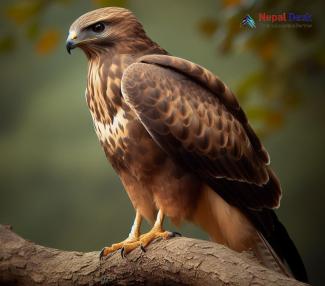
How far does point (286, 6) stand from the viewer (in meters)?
3.18

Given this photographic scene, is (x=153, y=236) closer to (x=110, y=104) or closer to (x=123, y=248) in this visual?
(x=123, y=248)

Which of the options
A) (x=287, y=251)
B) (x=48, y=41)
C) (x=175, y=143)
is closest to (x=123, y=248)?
(x=175, y=143)

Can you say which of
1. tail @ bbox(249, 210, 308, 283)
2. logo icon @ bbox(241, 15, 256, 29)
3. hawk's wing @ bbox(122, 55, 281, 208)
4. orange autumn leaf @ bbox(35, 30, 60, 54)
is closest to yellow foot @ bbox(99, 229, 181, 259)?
hawk's wing @ bbox(122, 55, 281, 208)

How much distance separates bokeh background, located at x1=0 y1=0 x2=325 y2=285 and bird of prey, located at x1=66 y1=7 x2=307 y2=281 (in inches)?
35.8

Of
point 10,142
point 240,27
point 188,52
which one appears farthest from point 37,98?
point 240,27

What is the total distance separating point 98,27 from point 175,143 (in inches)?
22.5

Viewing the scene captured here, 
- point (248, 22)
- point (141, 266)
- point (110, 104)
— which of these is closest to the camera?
point (141, 266)

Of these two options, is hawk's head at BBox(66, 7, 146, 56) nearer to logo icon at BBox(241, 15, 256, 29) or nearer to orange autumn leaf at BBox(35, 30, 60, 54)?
logo icon at BBox(241, 15, 256, 29)

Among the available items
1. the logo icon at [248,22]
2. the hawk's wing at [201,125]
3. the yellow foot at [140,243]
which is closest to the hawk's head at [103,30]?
the hawk's wing at [201,125]

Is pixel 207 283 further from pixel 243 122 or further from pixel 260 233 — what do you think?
pixel 243 122

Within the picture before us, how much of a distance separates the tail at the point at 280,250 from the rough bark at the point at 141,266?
0.85 ft

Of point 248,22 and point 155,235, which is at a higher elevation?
point 248,22

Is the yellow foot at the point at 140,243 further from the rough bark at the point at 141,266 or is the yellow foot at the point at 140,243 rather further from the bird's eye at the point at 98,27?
the bird's eye at the point at 98,27

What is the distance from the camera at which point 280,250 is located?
8.18 ft
